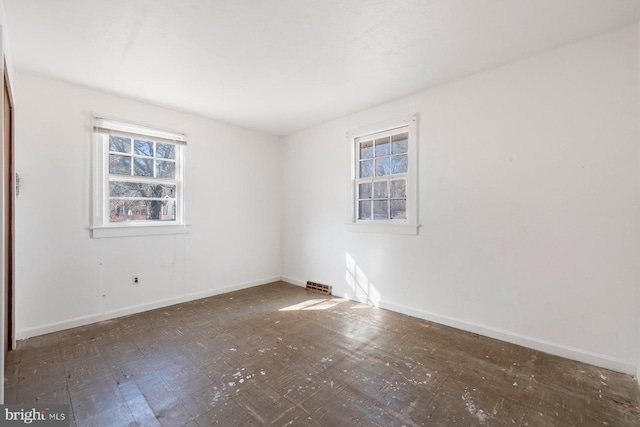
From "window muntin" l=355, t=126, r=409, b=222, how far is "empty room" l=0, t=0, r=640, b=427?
0.03m

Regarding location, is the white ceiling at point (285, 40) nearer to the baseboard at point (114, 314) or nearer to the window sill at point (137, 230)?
the window sill at point (137, 230)

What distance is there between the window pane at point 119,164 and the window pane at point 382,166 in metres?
3.23

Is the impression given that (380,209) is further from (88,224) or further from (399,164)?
(88,224)

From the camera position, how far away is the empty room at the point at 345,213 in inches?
79.0

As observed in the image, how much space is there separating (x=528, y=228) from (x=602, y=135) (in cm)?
93

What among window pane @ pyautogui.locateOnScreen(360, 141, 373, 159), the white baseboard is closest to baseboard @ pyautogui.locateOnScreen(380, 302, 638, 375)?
the white baseboard

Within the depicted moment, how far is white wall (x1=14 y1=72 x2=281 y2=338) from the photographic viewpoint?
114 inches

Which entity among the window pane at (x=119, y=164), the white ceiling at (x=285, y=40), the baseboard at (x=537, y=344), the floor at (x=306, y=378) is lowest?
the floor at (x=306, y=378)

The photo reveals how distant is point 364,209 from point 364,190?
274 millimetres

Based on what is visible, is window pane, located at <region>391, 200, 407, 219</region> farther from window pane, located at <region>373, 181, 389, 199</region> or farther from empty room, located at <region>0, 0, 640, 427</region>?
window pane, located at <region>373, 181, 389, 199</region>

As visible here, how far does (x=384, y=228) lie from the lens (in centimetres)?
374

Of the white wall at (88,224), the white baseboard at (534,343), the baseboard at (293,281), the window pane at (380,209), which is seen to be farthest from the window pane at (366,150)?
the baseboard at (293,281)

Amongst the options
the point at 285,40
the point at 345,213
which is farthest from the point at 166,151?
the point at 345,213

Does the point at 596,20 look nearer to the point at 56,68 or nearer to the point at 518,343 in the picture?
the point at 518,343
